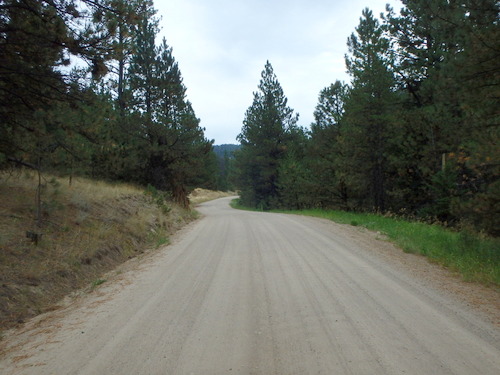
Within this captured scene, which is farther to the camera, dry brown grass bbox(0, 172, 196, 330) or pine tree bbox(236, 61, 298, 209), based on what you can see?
pine tree bbox(236, 61, 298, 209)

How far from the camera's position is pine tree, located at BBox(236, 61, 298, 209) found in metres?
37.8

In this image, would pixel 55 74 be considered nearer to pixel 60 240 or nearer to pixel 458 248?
pixel 60 240

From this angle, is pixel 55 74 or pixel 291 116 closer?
pixel 55 74

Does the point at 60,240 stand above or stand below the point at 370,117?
below

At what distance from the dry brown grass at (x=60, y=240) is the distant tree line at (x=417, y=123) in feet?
30.9

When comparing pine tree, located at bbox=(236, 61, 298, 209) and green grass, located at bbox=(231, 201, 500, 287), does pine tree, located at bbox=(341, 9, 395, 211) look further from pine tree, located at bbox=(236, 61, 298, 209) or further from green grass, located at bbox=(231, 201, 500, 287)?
pine tree, located at bbox=(236, 61, 298, 209)

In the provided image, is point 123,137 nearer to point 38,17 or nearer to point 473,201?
point 38,17

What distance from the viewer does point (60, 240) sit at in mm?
8320

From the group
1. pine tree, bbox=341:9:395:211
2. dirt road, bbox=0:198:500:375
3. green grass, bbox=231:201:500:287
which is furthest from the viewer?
pine tree, bbox=341:9:395:211

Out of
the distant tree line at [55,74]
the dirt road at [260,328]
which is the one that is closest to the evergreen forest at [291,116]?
the distant tree line at [55,74]

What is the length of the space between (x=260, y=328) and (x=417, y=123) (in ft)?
58.6

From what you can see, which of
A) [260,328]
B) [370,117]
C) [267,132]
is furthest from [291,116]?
[260,328]

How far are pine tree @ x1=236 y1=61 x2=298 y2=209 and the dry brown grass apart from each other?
988 inches

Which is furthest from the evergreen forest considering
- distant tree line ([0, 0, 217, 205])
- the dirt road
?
the dirt road
